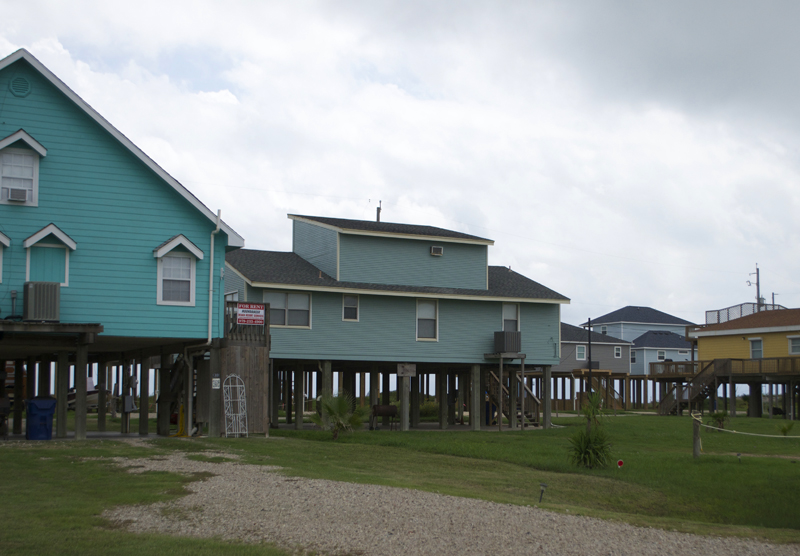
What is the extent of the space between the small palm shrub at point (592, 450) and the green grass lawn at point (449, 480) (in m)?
0.48

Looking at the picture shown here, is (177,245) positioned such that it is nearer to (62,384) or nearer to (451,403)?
(62,384)

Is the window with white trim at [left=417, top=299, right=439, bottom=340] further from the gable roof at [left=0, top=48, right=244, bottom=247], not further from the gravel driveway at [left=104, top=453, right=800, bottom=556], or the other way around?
the gravel driveway at [left=104, top=453, right=800, bottom=556]

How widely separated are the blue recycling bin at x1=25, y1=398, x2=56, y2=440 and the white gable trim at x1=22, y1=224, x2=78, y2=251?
14.2ft

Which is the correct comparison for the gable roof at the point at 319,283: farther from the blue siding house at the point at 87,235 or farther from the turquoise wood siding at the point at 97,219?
the turquoise wood siding at the point at 97,219

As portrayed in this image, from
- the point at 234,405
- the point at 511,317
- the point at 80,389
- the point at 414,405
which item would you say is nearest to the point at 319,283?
the point at 234,405

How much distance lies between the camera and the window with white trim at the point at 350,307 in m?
30.5

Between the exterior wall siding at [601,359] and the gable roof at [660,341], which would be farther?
the gable roof at [660,341]

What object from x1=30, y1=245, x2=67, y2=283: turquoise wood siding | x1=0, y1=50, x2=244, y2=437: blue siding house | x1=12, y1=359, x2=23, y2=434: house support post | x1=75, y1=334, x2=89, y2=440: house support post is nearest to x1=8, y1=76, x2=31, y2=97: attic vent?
x1=0, y1=50, x2=244, y2=437: blue siding house

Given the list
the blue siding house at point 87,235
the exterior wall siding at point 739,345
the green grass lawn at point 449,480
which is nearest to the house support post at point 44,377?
the blue siding house at point 87,235

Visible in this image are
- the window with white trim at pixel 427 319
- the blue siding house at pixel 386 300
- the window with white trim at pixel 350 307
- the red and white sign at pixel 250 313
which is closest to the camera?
the red and white sign at pixel 250 313

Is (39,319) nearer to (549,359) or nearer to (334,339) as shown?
(334,339)

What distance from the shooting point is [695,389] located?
146 feet

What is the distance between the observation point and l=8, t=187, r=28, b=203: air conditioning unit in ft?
65.8

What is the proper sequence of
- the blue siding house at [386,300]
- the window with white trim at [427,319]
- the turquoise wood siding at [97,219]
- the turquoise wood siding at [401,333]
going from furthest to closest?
the window with white trim at [427,319]
the turquoise wood siding at [401,333]
the blue siding house at [386,300]
the turquoise wood siding at [97,219]
